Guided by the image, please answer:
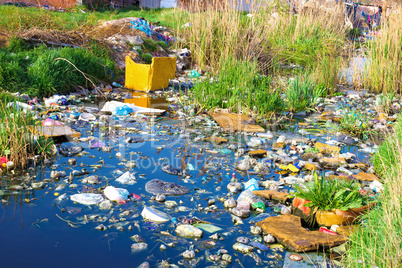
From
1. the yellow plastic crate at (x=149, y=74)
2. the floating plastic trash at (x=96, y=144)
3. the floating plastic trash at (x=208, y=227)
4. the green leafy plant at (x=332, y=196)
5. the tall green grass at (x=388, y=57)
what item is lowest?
the floating plastic trash at (x=208, y=227)

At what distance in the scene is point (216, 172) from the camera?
3.43 m

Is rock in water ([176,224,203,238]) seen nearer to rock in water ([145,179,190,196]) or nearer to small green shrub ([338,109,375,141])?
rock in water ([145,179,190,196])

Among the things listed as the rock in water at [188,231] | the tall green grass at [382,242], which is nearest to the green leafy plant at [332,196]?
the tall green grass at [382,242]

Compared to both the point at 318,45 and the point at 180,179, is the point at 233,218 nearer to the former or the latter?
the point at 180,179

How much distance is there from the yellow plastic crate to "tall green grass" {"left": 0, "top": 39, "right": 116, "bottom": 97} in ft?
1.62

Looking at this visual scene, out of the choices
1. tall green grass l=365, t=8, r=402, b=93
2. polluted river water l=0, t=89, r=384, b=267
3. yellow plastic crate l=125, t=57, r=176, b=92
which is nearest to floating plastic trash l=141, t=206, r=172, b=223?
polluted river water l=0, t=89, r=384, b=267

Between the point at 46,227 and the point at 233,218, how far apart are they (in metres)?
1.19

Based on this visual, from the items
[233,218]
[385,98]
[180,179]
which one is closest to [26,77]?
[180,179]

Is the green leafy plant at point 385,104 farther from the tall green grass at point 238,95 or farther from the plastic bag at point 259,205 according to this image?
the plastic bag at point 259,205

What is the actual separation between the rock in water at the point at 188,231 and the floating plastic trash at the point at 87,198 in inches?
26.2

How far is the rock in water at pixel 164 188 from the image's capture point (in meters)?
2.96

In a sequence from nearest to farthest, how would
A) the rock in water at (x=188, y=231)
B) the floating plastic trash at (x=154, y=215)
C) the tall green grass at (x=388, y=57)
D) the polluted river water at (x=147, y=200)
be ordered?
the polluted river water at (x=147, y=200) < the rock in water at (x=188, y=231) < the floating plastic trash at (x=154, y=215) < the tall green grass at (x=388, y=57)

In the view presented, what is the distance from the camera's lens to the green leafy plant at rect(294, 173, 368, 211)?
2586 millimetres

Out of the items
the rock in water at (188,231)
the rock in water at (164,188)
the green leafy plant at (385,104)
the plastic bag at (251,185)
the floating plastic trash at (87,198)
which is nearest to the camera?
the rock in water at (188,231)
